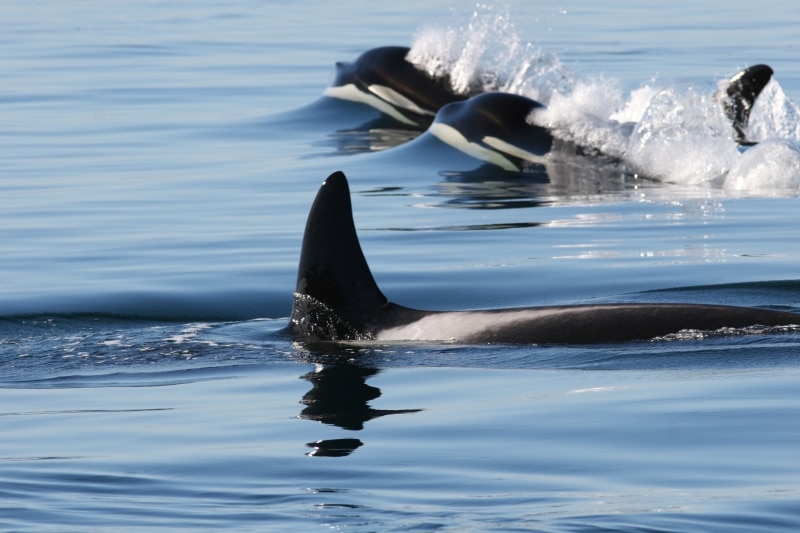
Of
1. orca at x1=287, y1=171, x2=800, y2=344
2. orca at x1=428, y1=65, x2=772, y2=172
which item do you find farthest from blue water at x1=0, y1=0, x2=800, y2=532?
orca at x1=428, y1=65, x2=772, y2=172

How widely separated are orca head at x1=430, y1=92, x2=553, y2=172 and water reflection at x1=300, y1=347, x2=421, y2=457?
11111 mm

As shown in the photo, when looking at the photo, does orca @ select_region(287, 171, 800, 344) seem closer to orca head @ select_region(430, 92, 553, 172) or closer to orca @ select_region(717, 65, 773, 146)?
orca head @ select_region(430, 92, 553, 172)

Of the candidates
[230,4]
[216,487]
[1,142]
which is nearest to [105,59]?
[1,142]

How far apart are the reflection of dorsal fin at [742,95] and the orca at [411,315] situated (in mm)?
11755

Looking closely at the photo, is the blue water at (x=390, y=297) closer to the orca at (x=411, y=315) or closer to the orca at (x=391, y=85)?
the orca at (x=411, y=315)

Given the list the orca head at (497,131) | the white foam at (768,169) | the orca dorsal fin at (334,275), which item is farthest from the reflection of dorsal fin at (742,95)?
the orca dorsal fin at (334,275)

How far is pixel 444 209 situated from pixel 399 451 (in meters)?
9.74

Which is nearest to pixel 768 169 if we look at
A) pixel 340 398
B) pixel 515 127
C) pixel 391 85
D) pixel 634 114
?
pixel 515 127

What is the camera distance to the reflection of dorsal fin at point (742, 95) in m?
21.8

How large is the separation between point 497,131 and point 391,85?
512 cm

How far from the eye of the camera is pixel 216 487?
23.9 feet

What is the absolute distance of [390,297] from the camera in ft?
42.3

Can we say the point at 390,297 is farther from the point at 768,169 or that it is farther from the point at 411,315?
the point at 768,169

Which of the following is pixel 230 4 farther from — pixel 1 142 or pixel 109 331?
pixel 109 331
